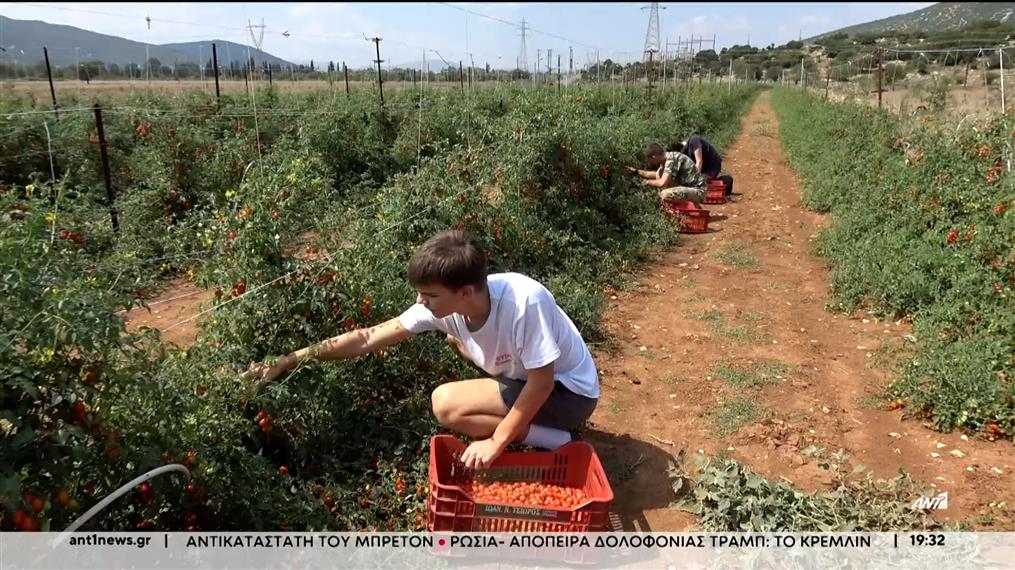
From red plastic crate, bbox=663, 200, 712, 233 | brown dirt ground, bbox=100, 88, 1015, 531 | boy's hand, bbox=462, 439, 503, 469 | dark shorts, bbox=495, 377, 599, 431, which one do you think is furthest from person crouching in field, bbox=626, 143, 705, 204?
boy's hand, bbox=462, 439, 503, 469

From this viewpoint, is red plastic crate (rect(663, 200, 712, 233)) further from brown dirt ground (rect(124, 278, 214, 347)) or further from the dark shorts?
the dark shorts

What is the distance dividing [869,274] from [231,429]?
4.76m

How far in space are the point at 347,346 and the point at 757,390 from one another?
8.12 ft

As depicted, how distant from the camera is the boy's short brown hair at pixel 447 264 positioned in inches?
91.7

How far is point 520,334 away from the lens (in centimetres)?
256

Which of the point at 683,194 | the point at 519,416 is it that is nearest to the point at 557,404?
the point at 519,416

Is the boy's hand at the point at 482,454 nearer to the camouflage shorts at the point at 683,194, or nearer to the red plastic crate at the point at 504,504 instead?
the red plastic crate at the point at 504,504

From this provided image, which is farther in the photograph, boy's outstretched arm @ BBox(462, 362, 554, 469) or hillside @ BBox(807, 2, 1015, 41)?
hillside @ BBox(807, 2, 1015, 41)

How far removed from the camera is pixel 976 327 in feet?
13.6

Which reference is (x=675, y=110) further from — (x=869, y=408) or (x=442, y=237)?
(x=442, y=237)

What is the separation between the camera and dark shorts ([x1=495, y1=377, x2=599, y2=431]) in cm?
284

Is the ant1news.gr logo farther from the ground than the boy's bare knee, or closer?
closer

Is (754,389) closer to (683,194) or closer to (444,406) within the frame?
(444,406)

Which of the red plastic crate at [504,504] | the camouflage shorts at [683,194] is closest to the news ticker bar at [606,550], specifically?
the red plastic crate at [504,504]
